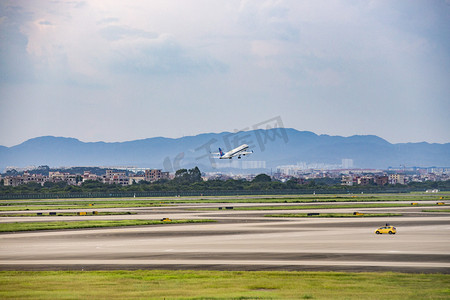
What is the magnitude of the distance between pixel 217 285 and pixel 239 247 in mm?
17608

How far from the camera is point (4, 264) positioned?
145ft

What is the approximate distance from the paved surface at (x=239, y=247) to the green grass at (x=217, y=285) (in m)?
3.04

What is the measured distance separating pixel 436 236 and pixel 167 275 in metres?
31.2

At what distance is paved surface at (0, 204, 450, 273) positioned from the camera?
1709 inches

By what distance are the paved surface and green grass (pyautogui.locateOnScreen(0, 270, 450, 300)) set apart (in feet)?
9.96

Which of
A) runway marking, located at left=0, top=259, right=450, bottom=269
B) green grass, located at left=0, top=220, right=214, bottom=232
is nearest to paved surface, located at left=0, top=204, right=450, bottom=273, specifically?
runway marking, located at left=0, top=259, right=450, bottom=269

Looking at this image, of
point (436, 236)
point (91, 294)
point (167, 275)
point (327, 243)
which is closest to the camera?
point (91, 294)

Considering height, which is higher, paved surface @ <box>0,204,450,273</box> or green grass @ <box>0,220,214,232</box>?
green grass @ <box>0,220,214,232</box>

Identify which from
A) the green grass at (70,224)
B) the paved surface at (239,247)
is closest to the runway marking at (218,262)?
the paved surface at (239,247)

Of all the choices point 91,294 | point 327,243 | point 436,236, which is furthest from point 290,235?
point 91,294

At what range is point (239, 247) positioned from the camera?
53.1 m

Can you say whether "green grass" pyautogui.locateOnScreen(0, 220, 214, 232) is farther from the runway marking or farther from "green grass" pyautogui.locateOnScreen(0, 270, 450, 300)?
"green grass" pyautogui.locateOnScreen(0, 270, 450, 300)

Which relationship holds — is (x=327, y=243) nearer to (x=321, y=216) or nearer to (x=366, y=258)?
(x=366, y=258)

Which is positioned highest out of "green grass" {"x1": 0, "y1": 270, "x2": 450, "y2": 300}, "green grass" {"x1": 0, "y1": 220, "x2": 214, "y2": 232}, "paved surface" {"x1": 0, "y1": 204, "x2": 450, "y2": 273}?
"green grass" {"x1": 0, "y1": 220, "x2": 214, "y2": 232}
